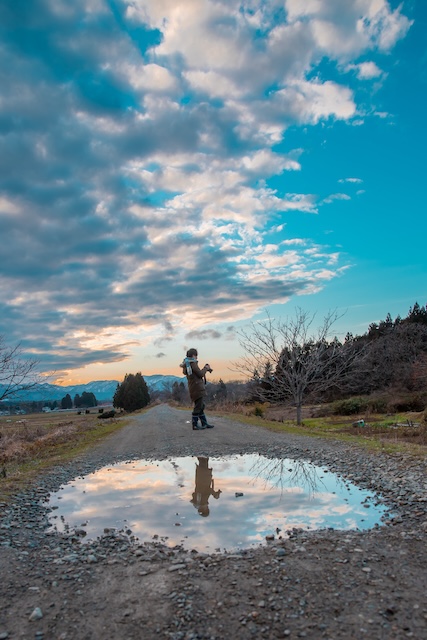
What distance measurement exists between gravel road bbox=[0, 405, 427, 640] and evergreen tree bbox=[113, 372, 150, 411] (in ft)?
241

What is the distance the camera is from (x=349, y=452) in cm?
913

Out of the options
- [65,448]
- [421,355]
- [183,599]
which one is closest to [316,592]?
[183,599]

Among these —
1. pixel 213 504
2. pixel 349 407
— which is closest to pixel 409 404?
pixel 349 407

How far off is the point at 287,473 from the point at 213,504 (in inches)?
88.5

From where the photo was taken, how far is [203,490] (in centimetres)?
655

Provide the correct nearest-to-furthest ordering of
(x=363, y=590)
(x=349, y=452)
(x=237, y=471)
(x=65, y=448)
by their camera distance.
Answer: (x=363, y=590) → (x=237, y=471) → (x=349, y=452) → (x=65, y=448)

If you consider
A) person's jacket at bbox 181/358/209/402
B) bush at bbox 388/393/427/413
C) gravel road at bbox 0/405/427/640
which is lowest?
bush at bbox 388/393/427/413

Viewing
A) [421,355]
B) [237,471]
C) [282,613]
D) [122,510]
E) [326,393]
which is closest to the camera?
[282,613]

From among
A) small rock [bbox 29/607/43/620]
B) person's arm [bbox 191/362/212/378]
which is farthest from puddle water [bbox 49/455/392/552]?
person's arm [bbox 191/362/212/378]

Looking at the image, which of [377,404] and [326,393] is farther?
[326,393]

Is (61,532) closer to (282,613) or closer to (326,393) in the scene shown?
(282,613)

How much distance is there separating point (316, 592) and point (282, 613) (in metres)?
0.37

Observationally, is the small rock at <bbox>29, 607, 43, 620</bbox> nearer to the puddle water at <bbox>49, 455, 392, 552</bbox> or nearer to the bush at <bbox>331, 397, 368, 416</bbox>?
the puddle water at <bbox>49, 455, 392, 552</bbox>

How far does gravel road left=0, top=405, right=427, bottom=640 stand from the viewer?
2.81 meters
